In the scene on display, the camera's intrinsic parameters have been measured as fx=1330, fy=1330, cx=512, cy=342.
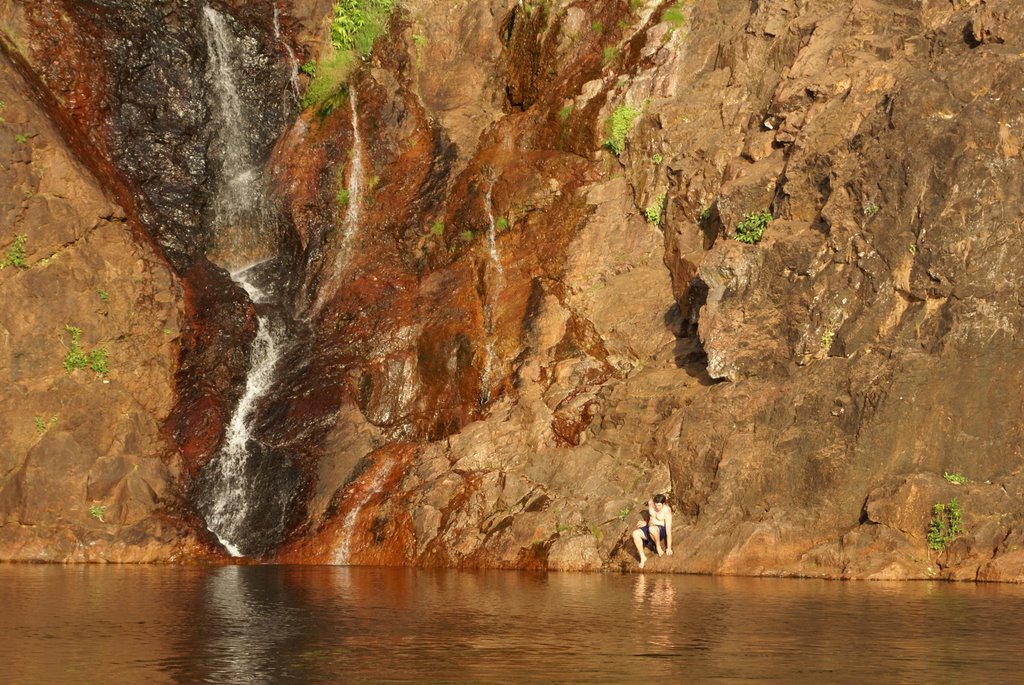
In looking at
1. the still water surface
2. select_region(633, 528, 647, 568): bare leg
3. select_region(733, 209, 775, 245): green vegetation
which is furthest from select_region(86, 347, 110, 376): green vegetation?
select_region(733, 209, 775, 245): green vegetation

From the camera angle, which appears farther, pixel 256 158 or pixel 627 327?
pixel 256 158

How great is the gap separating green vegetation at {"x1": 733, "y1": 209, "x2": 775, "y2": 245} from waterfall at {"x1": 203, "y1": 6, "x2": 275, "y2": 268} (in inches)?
710

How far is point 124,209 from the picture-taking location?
41.8 metres

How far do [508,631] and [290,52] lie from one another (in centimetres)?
3552

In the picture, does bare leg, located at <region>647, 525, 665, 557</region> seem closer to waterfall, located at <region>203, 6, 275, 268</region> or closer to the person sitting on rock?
the person sitting on rock

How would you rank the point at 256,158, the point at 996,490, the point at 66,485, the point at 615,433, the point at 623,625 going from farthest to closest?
the point at 256,158, the point at 66,485, the point at 615,433, the point at 996,490, the point at 623,625

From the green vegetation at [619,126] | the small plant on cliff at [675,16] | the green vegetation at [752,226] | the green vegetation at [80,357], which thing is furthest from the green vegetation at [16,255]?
the small plant on cliff at [675,16]

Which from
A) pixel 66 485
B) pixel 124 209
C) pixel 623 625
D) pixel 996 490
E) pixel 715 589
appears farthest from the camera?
pixel 124 209

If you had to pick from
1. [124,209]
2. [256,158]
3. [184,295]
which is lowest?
[184,295]

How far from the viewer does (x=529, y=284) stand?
38.6 meters

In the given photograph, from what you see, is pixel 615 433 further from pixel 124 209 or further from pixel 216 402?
pixel 124 209

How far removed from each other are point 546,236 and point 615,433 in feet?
28.8

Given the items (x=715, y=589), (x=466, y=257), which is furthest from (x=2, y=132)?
(x=715, y=589)

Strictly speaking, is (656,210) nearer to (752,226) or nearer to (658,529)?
(752,226)
